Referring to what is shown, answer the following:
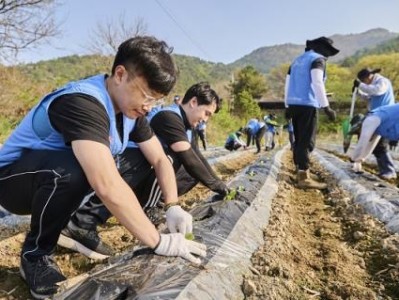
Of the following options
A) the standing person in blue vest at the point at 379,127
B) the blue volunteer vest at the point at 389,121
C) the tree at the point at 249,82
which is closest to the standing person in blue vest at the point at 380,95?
the standing person in blue vest at the point at 379,127

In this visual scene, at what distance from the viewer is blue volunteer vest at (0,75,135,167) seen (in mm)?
1581

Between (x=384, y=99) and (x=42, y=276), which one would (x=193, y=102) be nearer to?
(x=42, y=276)

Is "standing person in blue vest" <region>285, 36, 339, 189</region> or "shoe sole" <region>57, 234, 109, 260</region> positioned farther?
"standing person in blue vest" <region>285, 36, 339, 189</region>

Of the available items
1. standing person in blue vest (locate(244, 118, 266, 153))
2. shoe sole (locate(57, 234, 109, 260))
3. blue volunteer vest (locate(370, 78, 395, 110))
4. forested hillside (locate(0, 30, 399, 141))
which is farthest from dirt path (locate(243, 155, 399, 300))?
standing person in blue vest (locate(244, 118, 266, 153))

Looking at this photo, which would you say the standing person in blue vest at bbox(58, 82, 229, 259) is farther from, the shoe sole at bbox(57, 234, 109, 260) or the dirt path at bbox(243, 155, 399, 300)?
the dirt path at bbox(243, 155, 399, 300)

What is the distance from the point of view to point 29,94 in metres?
11.0

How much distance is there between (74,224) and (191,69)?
265ft

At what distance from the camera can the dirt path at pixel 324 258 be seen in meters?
1.64

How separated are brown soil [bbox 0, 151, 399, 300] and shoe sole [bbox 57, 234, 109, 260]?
1.6 inches

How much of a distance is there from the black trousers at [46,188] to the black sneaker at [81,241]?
0.42 metres

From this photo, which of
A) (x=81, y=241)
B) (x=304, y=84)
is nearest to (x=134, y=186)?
(x=81, y=241)

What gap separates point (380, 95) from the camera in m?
5.50

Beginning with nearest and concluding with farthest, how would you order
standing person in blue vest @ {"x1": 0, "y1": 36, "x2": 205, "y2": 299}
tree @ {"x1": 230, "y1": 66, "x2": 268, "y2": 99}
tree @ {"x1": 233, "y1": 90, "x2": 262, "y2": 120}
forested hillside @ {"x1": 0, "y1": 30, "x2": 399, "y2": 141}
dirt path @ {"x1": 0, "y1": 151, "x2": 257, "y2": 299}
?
standing person in blue vest @ {"x1": 0, "y1": 36, "x2": 205, "y2": 299} < dirt path @ {"x1": 0, "y1": 151, "x2": 257, "y2": 299} < forested hillside @ {"x1": 0, "y1": 30, "x2": 399, "y2": 141} < tree @ {"x1": 233, "y1": 90, "x2": 262, "y2": 120} < tree @ {"x1": 230, "y1": 66, "x2": 268, "y2": 99}

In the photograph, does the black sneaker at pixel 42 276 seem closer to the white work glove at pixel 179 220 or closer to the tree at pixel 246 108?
the white work glove at pixel 179 220
